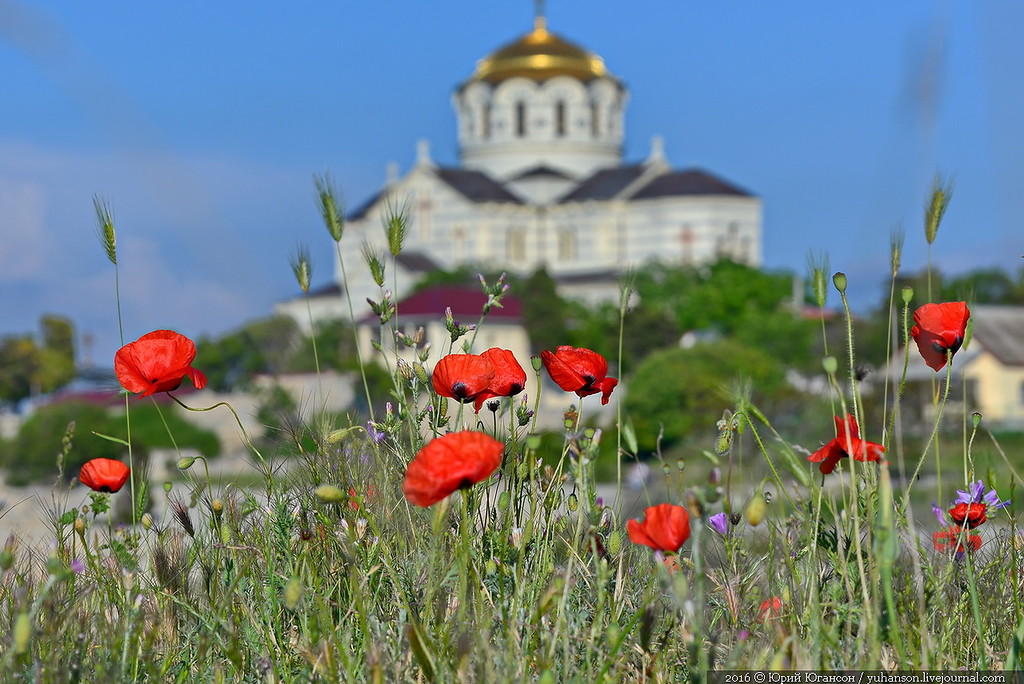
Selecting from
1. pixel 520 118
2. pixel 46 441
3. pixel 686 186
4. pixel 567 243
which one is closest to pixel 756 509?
pixel 46 441

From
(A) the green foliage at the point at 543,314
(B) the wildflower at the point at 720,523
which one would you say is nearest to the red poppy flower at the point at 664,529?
(B) the wildflower at the point at 720,523

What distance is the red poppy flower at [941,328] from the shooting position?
8.32 ft

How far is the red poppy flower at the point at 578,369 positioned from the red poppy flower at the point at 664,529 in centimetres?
56

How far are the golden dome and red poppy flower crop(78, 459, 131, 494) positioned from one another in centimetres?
6530

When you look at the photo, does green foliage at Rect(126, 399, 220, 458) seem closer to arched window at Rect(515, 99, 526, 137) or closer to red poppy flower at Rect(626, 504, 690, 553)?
arched window at Rect(515, 99, 526, 137)

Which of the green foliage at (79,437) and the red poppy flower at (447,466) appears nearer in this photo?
the red poppy flower at (447,466)

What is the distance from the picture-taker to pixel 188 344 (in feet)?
8.67

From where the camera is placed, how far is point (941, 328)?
101 inches

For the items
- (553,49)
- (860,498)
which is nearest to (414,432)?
(860,498)

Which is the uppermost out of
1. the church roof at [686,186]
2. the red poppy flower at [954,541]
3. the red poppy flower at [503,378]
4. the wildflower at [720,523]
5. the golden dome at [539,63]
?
the golden dome at [539,63]

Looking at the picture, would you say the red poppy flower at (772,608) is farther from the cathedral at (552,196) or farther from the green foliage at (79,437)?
the cathedral at (552,196)

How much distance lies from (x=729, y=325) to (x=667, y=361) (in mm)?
14439

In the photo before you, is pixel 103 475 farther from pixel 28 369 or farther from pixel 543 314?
pixel 28 369

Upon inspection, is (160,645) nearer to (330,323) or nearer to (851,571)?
(851,571)
